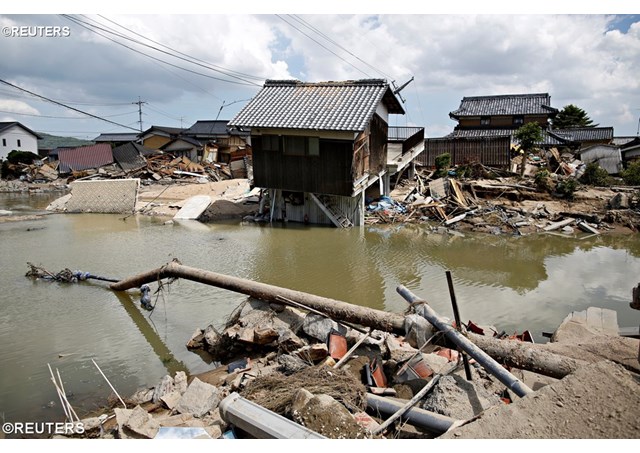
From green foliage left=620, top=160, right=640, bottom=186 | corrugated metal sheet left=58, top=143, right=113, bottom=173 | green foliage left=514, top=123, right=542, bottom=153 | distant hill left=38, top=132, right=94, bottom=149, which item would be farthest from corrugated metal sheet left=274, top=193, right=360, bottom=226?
distant hill left=38, top=132, right=94, bottom=149

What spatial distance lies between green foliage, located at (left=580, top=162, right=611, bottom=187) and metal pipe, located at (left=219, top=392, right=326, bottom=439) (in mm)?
22549

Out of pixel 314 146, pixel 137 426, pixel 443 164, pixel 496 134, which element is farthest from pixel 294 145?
pixel 496 134

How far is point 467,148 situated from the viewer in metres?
25.1

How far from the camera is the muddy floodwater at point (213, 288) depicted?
6703 millimetres

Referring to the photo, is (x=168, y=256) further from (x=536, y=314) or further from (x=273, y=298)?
(x=536, y=314)

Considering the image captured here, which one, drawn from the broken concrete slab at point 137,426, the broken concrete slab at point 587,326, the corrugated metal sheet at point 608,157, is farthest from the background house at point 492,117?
the broken concrete slab at point 137,426

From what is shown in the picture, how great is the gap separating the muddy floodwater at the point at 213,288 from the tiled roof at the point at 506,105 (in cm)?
1851

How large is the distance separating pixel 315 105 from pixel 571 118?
36.4 m

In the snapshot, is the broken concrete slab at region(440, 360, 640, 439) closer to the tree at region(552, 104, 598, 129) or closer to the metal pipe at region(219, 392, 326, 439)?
the metal pipe at region(219, 392, 326, 439)

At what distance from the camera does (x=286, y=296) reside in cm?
693

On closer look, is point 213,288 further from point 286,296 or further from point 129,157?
point 129,157

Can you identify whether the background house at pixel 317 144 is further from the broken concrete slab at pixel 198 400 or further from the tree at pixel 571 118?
the tree at pixel 571 118

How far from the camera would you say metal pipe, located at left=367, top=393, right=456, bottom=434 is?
4027 mm

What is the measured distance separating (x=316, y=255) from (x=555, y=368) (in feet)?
28.9
